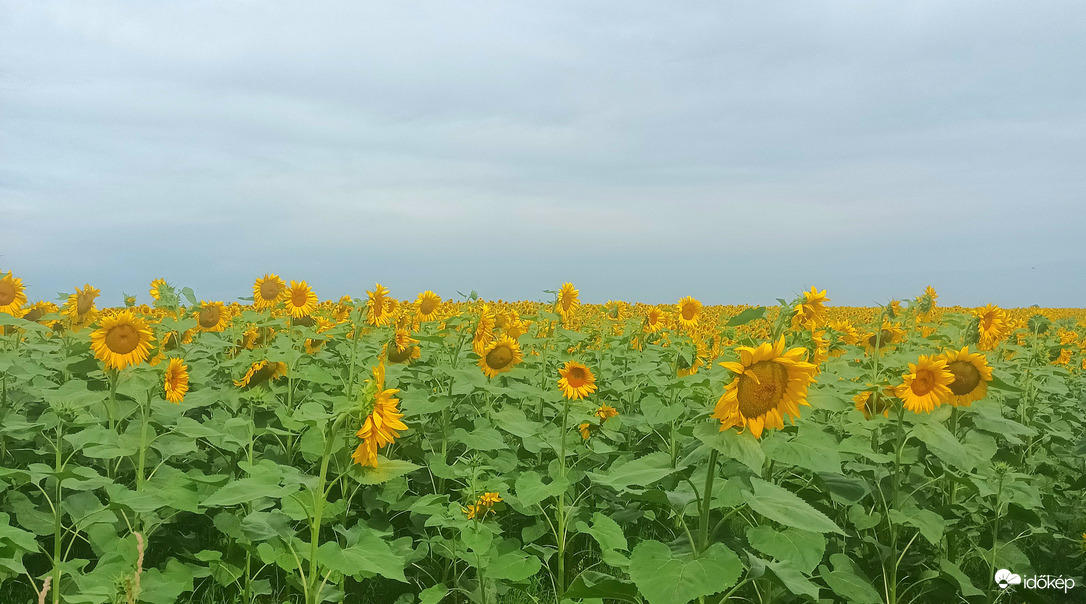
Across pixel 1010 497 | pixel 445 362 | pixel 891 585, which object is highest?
pixel 445 362

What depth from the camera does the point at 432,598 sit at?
371 centimetres

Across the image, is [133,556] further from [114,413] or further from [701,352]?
[701,352]

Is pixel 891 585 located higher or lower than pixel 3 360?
lower

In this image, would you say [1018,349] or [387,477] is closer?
[387,477]

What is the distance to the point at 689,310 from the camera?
28.7 feet

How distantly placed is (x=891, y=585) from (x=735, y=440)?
7.68ft

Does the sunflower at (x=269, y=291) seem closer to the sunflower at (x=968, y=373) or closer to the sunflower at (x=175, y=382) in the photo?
the sunflower at (x=175, y=382)

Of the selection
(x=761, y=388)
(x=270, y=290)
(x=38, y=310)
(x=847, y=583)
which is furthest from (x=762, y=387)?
(x=38, y=310)

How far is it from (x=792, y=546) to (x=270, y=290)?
282 inches

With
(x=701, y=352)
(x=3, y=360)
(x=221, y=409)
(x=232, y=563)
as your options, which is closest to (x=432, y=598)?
(x=232, y=563)

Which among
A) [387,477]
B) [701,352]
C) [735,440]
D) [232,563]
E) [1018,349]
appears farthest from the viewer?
[1018,349]

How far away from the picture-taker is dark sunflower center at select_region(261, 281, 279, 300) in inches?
341

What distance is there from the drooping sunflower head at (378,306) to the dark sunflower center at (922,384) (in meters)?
5.22

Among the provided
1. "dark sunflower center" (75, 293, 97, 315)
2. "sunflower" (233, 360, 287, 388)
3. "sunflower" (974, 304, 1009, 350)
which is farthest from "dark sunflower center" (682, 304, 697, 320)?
"dark sunflower center" (75, 293, 97, 315)
